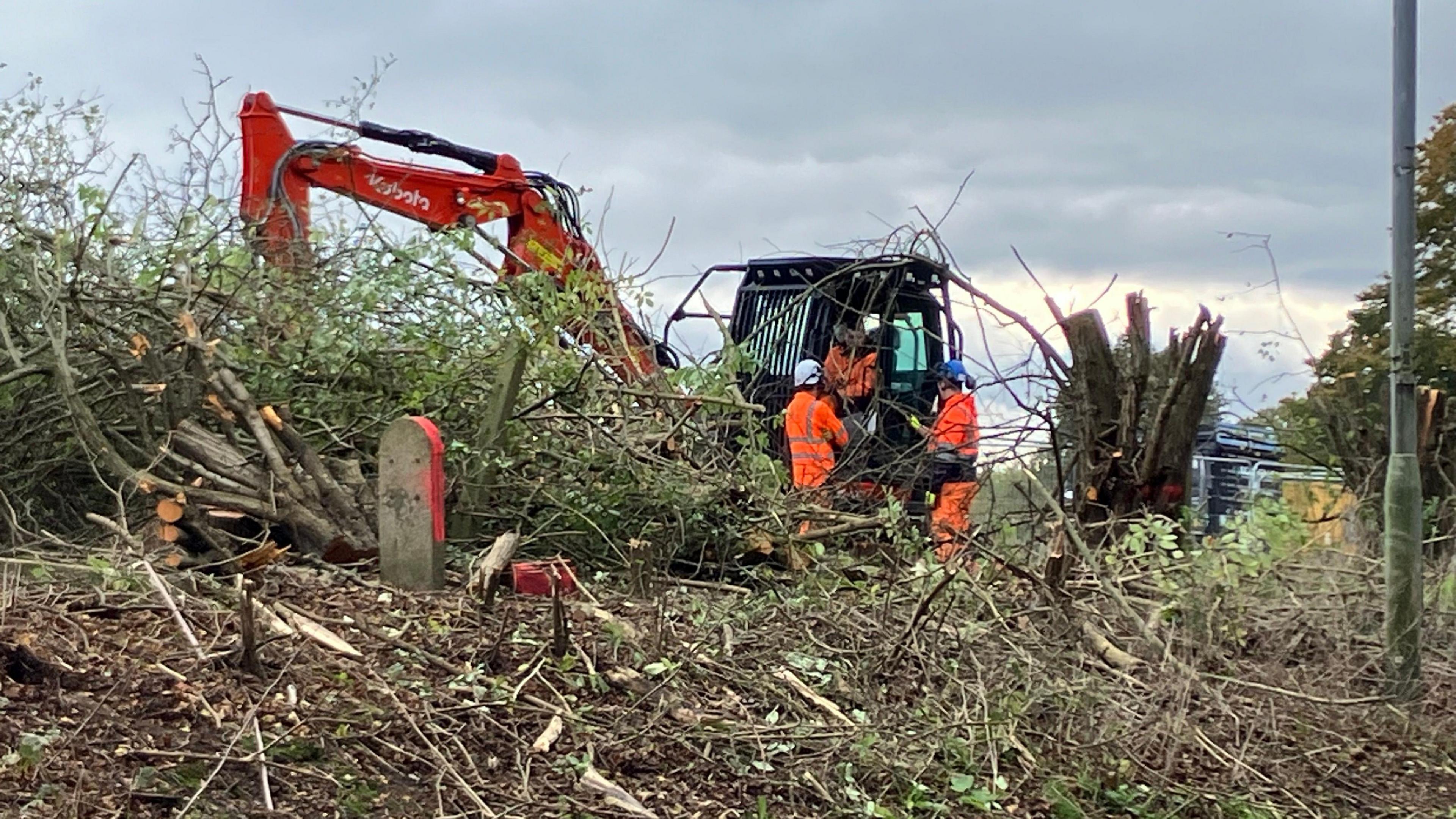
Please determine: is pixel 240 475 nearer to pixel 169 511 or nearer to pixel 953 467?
pixel 169 511

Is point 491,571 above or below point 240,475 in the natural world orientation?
below

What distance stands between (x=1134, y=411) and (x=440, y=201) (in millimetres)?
6019

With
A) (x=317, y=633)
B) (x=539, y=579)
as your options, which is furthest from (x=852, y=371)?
(x=317, y=633)

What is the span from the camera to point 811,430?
952cm

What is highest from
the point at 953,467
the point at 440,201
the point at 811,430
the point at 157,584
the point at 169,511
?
the point at 440,201

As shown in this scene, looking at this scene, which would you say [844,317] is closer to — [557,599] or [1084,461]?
[1084,461]

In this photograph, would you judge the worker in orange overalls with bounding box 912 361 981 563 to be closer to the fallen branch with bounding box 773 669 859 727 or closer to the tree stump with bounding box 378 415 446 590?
the fallen branch with bounding box 773 669 859 727

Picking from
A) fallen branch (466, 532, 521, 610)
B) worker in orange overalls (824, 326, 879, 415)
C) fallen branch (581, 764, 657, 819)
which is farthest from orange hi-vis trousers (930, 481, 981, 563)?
fallen branch (581, 764, 657, 819)

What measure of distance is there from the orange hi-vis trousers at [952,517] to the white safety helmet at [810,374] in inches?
62.6

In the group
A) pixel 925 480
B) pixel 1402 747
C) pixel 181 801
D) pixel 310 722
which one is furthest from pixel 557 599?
pixel 925 480

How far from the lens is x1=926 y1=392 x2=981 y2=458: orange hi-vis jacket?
24.3 ft

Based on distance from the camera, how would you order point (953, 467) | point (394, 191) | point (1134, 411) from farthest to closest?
point (394, 191) < point (953, 467) < point (1134, 411)

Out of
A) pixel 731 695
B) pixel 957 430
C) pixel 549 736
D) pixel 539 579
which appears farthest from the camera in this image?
pixel 957 430

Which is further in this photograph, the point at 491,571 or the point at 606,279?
the point at 606,279
